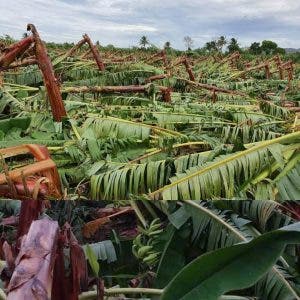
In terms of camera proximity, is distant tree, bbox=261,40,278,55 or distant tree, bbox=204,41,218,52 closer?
distant tree, bbox=204,41,218,52

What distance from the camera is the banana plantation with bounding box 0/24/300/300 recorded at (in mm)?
706

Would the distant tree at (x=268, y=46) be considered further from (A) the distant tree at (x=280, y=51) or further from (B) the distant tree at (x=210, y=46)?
(B) the distant tree at (x=210, y=46)

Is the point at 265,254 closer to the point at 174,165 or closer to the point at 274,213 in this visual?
the point at 274,213

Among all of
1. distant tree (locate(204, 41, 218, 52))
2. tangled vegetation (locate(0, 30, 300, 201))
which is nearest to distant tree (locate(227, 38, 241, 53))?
distant tree (locate(204, 41, 218, 52))

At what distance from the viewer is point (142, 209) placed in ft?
3.37

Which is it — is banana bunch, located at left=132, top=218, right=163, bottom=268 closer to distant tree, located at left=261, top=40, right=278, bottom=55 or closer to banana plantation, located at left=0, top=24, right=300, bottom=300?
banana plantation, located at left=0, top=24, right=300, bottom=300

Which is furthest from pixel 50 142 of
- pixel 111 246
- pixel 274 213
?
pixel 274 213

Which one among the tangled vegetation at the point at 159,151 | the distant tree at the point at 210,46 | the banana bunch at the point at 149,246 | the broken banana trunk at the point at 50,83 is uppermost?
the distant tree at the point at 210,46

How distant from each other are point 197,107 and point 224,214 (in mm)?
2125

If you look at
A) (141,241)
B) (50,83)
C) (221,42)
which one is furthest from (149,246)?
(221,42)

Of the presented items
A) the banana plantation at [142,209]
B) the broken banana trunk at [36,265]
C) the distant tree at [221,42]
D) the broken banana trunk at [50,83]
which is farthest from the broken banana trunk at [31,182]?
the distant tree at [221,42]

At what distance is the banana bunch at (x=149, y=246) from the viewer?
0.99 m

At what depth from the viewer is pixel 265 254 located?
71 centimetres

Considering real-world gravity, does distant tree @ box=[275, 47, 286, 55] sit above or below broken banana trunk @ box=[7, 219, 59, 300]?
above
